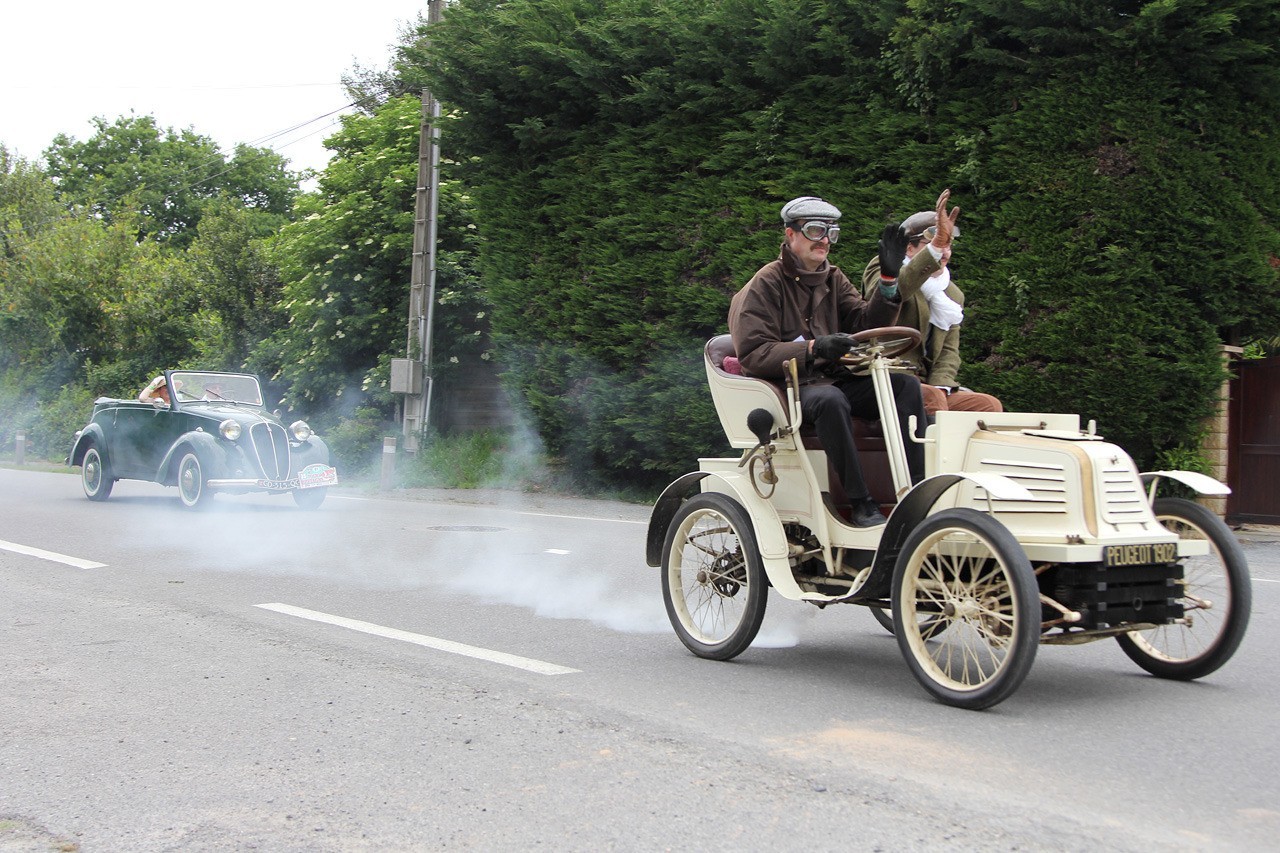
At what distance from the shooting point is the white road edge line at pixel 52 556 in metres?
9.59

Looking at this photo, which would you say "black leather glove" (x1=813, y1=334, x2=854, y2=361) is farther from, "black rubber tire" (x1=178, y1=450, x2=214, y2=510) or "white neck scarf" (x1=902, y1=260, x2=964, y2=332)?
"black rubber tire" (x1=178, y1=450, x2=214, y2=510)

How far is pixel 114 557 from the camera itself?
33.1 ft

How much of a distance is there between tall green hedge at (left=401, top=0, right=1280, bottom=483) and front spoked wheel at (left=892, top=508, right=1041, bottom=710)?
7461mm

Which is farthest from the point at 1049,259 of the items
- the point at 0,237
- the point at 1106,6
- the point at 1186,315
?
the point at 0,237

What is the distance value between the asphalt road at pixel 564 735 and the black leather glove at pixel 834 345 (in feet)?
4.69

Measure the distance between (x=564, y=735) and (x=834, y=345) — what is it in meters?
1.97

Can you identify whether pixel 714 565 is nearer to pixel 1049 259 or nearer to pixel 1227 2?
pixel 1049 259

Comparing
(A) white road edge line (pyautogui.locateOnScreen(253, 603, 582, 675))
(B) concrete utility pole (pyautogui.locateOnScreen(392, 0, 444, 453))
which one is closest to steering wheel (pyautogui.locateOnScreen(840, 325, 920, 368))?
(A) white road edge line (pyautogui.locateOnScreen(253, 603, 582, 675))

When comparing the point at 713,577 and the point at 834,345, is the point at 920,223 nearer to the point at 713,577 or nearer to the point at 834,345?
the point at 834,345

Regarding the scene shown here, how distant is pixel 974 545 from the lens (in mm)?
4672

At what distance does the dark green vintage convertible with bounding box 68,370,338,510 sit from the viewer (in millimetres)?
15047

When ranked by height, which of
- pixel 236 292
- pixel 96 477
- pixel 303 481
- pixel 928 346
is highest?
pixel 236 292

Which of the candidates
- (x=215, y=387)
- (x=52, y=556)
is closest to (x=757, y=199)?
(x=215, y=387)

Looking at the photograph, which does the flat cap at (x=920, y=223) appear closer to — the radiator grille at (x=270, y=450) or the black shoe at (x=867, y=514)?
the black shoe at (x=867, y=514)
